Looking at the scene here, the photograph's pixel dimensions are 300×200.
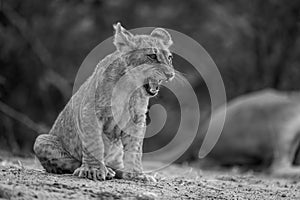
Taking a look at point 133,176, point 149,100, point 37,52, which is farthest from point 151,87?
point 37,52

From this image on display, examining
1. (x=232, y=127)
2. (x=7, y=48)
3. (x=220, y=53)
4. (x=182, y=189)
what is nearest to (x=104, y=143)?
(x=182, y=189)

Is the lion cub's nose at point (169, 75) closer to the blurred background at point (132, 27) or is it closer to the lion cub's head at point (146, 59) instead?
the lion cub's head at point (146, 59)

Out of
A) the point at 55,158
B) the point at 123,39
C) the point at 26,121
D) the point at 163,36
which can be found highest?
the point at 26,121

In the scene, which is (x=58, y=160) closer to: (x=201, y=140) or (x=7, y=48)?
(x=201, y=140)

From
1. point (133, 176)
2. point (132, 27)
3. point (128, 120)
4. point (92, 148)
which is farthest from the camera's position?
point (132, 27)

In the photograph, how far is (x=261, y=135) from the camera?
39.4 ft

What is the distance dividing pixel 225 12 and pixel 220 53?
162 cm

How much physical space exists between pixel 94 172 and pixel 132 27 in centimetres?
1307

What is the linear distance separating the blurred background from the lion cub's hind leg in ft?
28.1

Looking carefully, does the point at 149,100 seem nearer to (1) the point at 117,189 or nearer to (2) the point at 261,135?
(2) the point at 261,135

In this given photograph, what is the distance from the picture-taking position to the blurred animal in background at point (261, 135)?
11.6 metres

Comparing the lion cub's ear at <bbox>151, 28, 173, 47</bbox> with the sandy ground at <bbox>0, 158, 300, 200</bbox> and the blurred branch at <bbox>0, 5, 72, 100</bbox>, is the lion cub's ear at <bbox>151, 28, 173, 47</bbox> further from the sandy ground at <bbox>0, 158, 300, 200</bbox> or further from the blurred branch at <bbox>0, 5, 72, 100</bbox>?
the blurred branch at <bbox>0, 5, 72, 100</bbox>

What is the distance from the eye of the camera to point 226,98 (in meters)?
18.4

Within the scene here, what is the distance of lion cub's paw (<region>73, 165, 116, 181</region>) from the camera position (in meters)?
5.72
